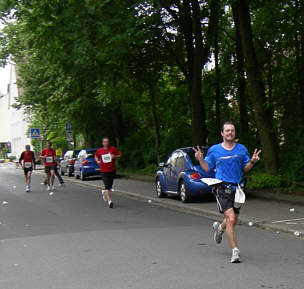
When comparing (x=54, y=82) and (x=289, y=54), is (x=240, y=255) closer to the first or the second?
(x=289, y=54)

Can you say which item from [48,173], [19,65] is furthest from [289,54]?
[19,65]

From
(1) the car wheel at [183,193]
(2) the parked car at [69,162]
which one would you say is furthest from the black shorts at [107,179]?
(2) the parked car at [69,162]

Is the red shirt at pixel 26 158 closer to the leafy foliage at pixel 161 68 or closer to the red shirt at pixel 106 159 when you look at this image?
the leafy foliage at pixel 161 68

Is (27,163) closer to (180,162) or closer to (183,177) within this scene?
(180,162)

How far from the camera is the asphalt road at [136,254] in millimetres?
6465

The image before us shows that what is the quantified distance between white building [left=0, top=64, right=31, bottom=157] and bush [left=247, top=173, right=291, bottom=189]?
206ft

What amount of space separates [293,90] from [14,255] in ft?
49.4

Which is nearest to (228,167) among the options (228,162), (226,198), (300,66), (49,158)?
(228,162)

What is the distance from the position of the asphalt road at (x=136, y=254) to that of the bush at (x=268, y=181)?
3310mm

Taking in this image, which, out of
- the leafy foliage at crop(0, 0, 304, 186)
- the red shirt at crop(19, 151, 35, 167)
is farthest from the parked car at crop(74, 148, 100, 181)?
the red shirt at crop(19, 151, 35, 167)

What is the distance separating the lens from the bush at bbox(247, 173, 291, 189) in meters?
15.7

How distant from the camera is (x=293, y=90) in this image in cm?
2120

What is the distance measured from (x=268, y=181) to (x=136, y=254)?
8414mm

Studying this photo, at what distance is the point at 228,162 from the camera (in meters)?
7.59
